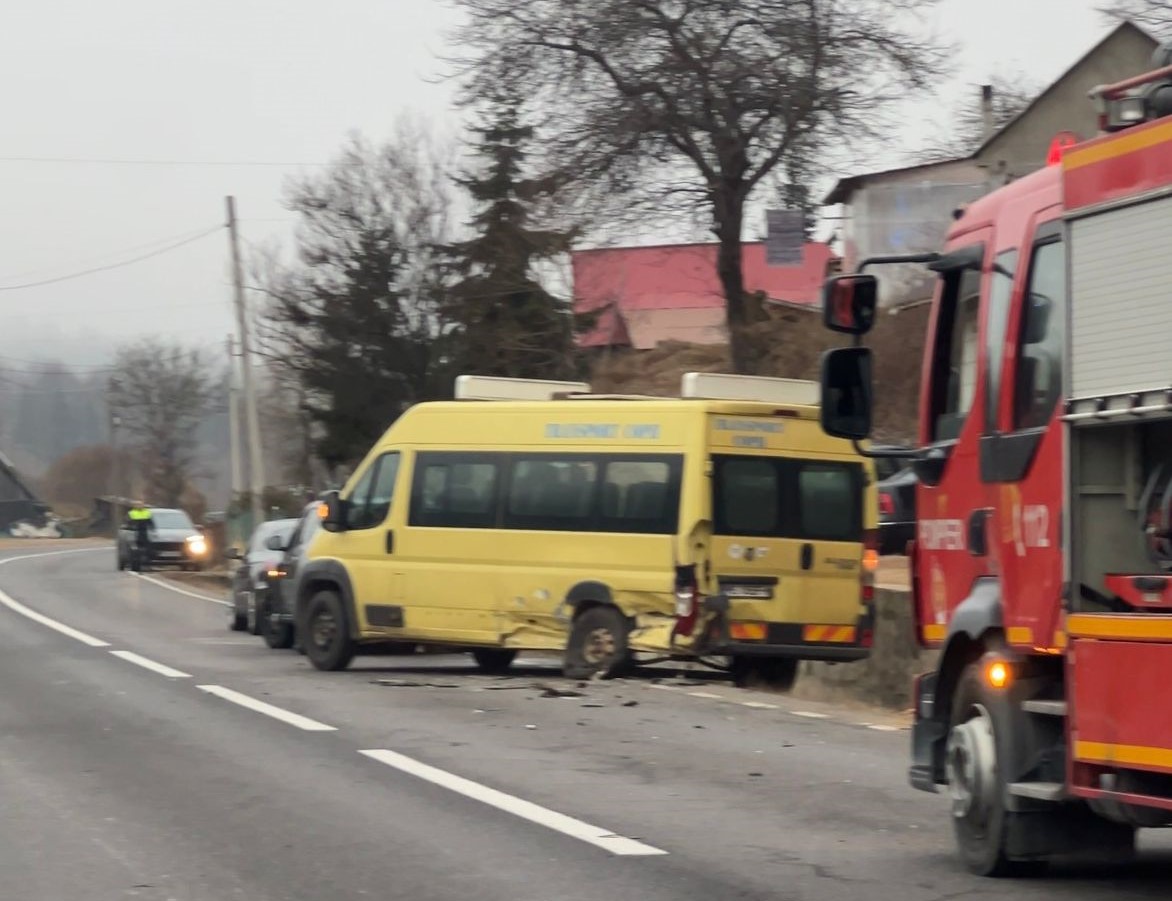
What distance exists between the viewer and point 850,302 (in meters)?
7.92

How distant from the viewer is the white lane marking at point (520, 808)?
8375 mm

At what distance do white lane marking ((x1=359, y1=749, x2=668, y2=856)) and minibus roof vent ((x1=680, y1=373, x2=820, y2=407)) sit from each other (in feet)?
20.6

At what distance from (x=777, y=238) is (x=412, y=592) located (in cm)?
1586

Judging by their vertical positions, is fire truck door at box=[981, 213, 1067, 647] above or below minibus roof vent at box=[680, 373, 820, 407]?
below

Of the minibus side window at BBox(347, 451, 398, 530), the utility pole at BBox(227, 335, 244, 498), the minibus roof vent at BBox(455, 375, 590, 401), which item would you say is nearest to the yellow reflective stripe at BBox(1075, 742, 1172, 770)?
the minibus roof vent at BBox(455, 375, 590, 401)

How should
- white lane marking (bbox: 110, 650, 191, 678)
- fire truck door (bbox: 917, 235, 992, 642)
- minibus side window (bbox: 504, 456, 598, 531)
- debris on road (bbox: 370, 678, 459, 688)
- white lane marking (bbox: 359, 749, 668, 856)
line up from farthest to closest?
white lane marking (bbox: 110, 650, 191, 678), minibus side window (bbox: 504, 456, 598, 531), debris on road (bbox: 370, 678, 459, 688), white lane marking (bbox: 359, 749, 668, 856), fire truck door (bbox: 917, 235, 992, 642)

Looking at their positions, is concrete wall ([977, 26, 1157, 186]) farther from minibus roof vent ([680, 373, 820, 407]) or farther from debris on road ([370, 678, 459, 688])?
debris on road ([370, 678, 459, 688])

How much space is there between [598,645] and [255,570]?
9707mm

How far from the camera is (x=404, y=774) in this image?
10797mm

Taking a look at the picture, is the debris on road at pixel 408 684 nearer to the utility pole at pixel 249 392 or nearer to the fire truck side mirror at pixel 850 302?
the fire truck side mirror at pixel 850 302

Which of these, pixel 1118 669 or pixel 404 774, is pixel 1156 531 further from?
pixel 404 774

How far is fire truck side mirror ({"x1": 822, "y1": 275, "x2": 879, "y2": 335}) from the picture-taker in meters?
7.89

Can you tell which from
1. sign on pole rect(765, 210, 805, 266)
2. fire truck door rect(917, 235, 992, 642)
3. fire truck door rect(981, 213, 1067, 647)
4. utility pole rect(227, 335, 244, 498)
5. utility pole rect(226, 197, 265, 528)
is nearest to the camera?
fire truck door rect(981, 213, 1067, 647)

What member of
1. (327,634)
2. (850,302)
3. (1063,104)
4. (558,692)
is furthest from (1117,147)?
(1063,104)
